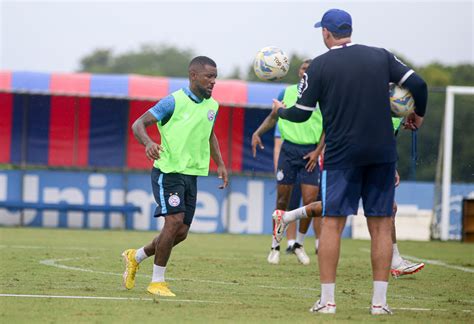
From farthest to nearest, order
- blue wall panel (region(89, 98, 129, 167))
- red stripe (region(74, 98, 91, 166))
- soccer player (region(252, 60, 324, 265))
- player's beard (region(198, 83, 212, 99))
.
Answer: blue wall panel (region(89, 98, 129, 167)) < red stripe (region(74, 98, 91, 166)) < soccer player (region(252, 60, 324, 265)) < player's beard (region(198, 83, 212, 99))

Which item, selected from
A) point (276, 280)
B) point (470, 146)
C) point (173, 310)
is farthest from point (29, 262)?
point (470, 146)

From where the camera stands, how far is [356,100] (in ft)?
26.6

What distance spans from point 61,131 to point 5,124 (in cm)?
123

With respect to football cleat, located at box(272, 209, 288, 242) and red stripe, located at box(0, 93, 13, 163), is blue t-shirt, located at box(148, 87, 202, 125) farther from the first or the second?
red stripe, located at box(0, 93, 13, 163)

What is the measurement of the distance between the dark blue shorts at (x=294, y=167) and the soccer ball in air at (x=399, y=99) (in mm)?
5669

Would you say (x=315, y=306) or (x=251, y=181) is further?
(x=251, y=181)

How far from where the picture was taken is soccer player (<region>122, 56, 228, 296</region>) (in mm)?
9430

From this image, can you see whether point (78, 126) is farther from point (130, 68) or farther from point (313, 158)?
point (130, 68)

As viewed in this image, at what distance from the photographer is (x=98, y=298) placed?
873 centimetres

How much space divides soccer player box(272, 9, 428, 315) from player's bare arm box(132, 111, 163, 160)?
151 cm

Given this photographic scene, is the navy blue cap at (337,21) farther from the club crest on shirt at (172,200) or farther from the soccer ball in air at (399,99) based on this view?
the club crest on shirt at (172,200)

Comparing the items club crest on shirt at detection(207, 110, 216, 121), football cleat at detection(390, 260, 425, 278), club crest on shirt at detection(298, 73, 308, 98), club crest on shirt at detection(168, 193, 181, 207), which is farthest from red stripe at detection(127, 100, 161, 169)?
club crest on shirt at detection(298, 73, 308, 98)

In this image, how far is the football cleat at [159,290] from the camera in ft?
30.3

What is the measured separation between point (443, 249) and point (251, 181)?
5688 millimetres
